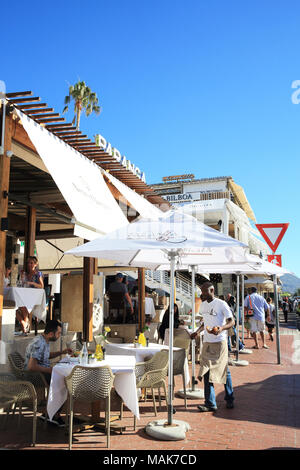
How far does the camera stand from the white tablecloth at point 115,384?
4.84m

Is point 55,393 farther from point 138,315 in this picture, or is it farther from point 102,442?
point 138,315

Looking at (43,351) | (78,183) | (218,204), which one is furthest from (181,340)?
(218,204)

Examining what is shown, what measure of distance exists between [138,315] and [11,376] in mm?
7341

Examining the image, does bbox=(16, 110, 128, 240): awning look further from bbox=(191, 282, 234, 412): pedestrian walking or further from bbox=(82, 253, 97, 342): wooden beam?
bbox=(191, 282, 234, 412): pedestrian walking

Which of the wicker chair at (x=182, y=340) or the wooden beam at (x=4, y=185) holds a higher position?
the wooden beam at (x=4, y=185)

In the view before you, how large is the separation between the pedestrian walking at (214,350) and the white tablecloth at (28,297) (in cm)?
298

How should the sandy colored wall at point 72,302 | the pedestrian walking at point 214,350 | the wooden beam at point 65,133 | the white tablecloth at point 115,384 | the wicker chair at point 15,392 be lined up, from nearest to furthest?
1. the wicker chair at point 15,392
2. the white tablecloth at point 115,384
3. the pedestrian walking at point 214,350
4. the wooden beam at point 65,133
5. the sandy colored wall at point 72,302

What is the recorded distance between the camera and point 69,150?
6980 millimetres

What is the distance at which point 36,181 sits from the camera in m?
9.55

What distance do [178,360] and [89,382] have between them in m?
2.11

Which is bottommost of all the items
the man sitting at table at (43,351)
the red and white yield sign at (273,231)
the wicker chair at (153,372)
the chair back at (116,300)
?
the wicker chair at (153,372)

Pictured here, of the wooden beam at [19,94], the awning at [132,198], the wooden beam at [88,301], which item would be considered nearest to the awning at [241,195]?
the awning at [132,198]

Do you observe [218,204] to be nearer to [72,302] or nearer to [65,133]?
[72,302]

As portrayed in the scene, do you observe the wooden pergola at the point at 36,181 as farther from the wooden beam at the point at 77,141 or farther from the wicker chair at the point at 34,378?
the wicker chair at the point at 34,378
